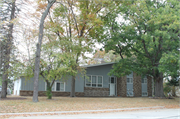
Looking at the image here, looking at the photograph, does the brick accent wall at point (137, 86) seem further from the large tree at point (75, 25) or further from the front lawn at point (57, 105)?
the front lawn at point (57, 105)

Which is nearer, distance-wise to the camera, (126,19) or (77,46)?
(77,46)

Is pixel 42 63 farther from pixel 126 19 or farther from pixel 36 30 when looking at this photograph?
pixel 126 19

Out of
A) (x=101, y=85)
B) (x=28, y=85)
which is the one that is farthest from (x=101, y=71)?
(x=28, y=85)

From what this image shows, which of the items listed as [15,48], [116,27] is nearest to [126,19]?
[116,27]

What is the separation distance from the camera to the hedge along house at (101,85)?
82.8 ft

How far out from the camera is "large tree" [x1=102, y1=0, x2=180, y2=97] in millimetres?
15844

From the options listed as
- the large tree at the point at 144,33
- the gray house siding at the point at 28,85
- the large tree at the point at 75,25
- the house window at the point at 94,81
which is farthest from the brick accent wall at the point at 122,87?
Result: the gray house siding at the point at 28,85

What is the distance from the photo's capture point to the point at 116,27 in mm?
21391

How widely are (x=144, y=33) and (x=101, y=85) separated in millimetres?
11358

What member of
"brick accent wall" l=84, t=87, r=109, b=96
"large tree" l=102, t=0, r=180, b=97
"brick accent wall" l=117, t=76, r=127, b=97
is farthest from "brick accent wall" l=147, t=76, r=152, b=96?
"large tree" l=102, t=0, r=180, b=97

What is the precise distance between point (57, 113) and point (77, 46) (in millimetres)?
8296

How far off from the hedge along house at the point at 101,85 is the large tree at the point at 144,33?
5.85 m

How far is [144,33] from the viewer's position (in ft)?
64.5

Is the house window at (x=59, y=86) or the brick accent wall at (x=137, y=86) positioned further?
the brick accent wall at (x=137, y=86)
